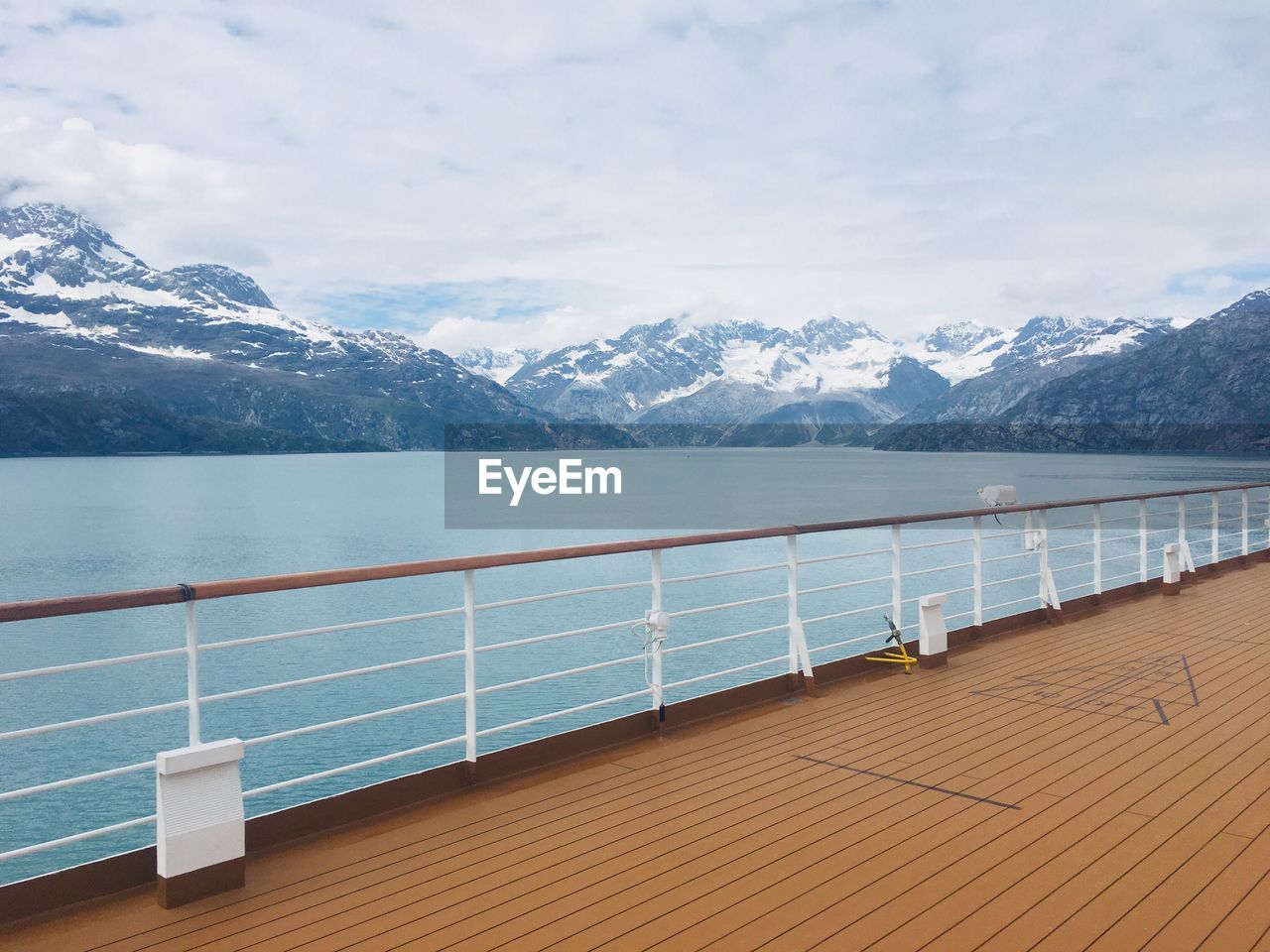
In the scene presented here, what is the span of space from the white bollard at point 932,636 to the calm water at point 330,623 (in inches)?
61.9

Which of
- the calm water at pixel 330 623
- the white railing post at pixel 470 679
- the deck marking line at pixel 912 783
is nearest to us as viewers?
the deck marking line at pixel 912 783

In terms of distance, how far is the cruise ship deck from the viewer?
255cm

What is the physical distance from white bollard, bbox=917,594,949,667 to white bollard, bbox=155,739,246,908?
165 inches

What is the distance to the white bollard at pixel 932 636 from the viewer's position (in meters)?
5.81

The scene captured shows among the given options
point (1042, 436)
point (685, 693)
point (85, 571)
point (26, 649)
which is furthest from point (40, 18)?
point (1042, 436)

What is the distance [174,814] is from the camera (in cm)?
277

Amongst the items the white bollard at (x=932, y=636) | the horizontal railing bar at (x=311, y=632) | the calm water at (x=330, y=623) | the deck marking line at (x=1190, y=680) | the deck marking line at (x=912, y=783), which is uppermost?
the horizontal railing bar at (x=311, y=632)

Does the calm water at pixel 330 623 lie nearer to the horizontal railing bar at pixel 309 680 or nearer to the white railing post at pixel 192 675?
the horizontal railing bar at pixel 309 680

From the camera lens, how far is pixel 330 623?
2027 cm

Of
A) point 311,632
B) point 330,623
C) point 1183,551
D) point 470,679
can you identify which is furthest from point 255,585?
point 330,623

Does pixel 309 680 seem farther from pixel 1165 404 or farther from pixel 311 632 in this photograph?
pixel 1165 404

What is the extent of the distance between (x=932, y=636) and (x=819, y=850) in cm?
300

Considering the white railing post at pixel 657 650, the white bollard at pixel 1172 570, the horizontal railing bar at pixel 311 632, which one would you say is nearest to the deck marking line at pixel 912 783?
the white railing post at pixel 657 650

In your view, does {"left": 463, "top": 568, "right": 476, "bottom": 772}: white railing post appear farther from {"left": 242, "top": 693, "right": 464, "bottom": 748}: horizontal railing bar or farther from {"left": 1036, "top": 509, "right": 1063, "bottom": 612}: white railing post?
{"left": 1036, "top": 509, "right": 1063, "bottom": 612}: white railing post
